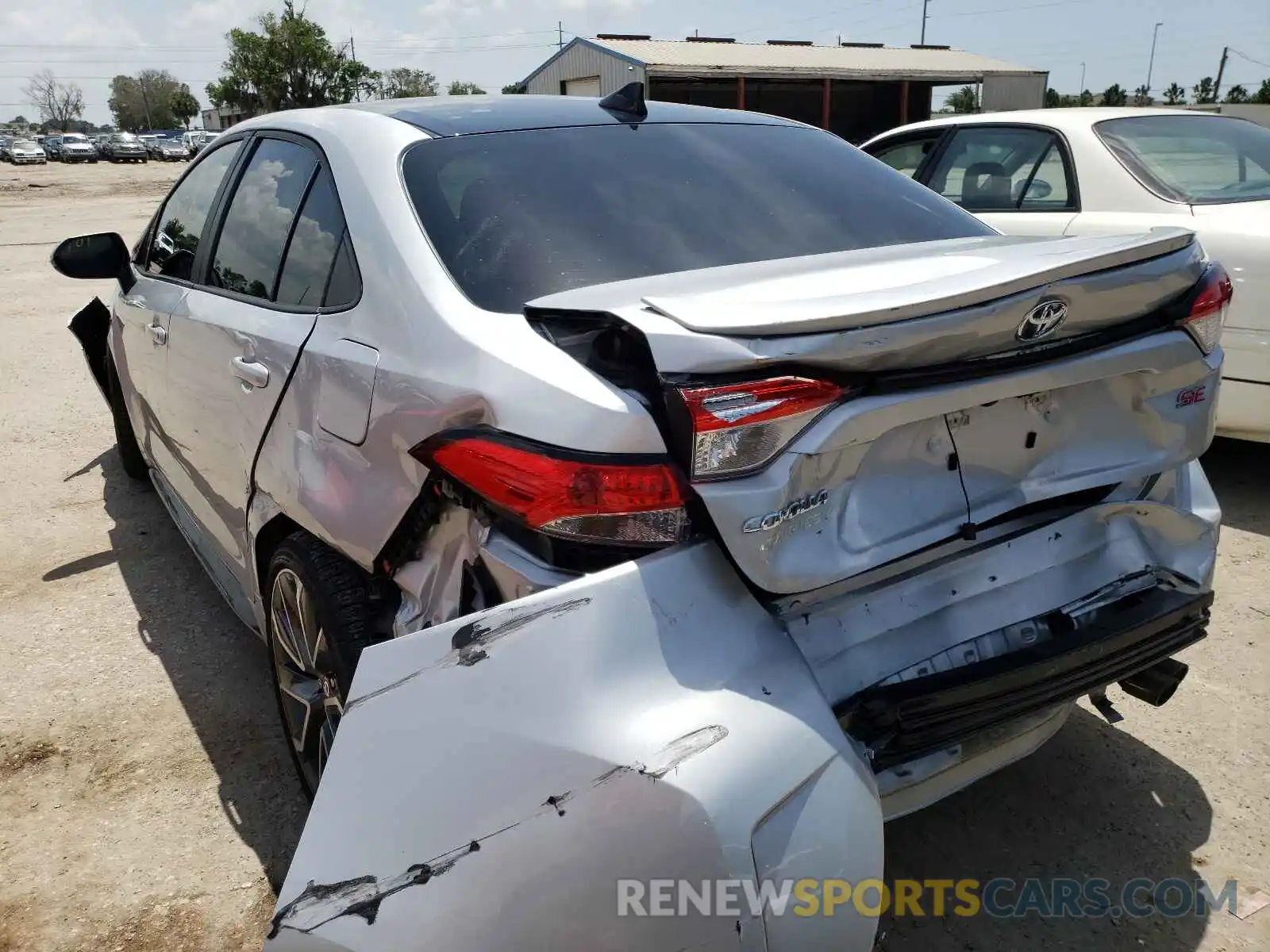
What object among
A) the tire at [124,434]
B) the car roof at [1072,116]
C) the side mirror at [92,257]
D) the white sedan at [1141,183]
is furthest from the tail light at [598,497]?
the car roof at [1072,116]

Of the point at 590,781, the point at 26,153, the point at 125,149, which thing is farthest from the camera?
the point at 125,149

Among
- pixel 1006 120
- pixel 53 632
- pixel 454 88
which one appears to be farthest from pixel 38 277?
pixel 454 88

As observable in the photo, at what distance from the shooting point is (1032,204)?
4980 mm

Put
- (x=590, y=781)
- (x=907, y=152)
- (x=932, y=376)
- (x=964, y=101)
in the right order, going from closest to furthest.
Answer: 1. (x=590, y=781)
2. (x=932, y=376)
3. (x=907, y=152)
4. (x=964, y=101)

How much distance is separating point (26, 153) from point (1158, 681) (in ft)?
200

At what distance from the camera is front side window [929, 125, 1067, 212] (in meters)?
5.02

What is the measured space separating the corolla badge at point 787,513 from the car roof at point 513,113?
1.35 meters

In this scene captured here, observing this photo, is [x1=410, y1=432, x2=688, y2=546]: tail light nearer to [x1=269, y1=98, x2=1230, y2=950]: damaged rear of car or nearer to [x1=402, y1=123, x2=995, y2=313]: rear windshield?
[x1=269, y1=98, x2=1230, y2=950]: damaged rear of car

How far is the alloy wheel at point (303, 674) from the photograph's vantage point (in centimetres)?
228

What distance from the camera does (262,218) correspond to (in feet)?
9.15

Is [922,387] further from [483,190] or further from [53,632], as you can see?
[53,632]

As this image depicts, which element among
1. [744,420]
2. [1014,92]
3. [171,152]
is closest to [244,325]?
[744,420]

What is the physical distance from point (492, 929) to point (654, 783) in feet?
1.02

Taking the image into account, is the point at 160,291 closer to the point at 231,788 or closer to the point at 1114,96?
the point at 231,788
